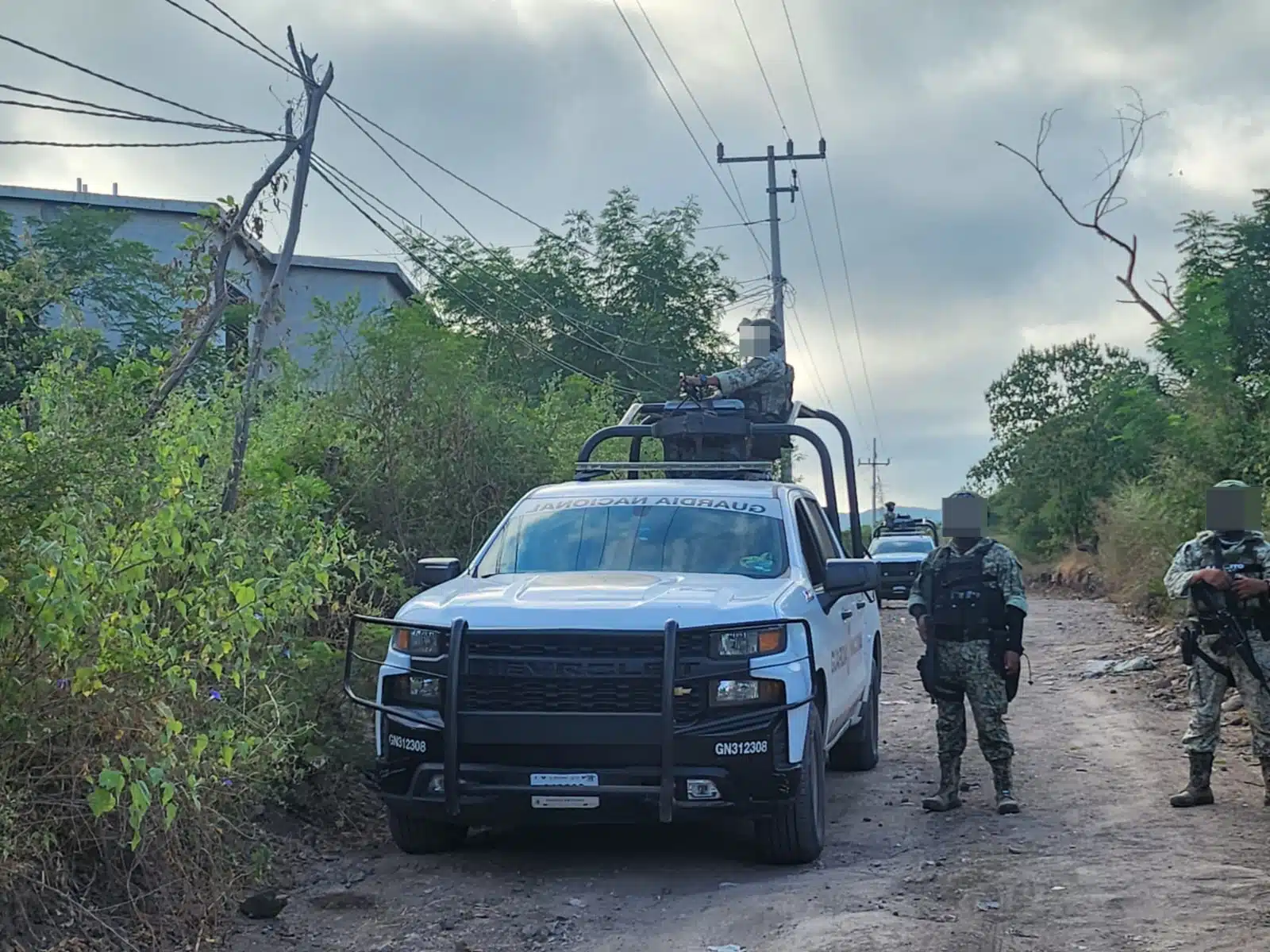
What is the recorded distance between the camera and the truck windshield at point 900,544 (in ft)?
91.6

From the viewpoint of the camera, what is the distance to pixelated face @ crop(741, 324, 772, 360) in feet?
39.2

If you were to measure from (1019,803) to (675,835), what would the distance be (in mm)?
2214

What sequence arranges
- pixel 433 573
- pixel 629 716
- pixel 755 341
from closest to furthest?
pixel 629 716 → pixel 433 573 → pixel 755 341

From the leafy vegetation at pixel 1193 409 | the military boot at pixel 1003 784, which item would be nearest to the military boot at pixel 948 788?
the military boot at pixel 1003 784

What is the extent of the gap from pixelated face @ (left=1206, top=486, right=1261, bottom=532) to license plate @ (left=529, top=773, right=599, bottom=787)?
4.14 metres

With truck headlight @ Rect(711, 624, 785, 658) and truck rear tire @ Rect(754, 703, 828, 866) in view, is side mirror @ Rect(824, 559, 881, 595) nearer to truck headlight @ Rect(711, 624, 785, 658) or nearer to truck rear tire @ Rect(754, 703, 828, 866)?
truck rear tire @ Rect(754, 703, 828, 866)

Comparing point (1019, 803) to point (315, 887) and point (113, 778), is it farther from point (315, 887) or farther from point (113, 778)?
point (113, 778)

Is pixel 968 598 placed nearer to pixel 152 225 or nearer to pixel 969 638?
pixel 969 638

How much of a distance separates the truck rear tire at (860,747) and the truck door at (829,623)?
84 cm

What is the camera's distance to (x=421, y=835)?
690cm

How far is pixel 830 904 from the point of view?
6016mm

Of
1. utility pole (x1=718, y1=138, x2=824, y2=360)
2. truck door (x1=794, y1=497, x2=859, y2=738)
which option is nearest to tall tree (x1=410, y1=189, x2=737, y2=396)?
utility pole (x1=718, y1=138, x2=824, y2=360)

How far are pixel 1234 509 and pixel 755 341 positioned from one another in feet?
15.6

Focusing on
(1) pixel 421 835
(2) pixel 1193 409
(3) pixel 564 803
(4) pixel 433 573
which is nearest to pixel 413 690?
(1) pixel 421 835
